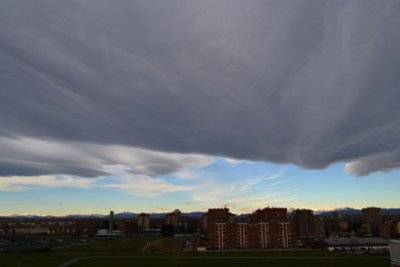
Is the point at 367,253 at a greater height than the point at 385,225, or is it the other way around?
the point at 385,225

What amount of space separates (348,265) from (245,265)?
23712 mm

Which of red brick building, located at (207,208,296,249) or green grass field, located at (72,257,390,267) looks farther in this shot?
red brick building, located at (207,208,296,249)

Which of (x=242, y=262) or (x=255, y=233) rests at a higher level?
(x=255, y=233)

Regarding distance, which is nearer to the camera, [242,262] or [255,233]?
[242,262]

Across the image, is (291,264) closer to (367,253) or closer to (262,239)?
(367,253)

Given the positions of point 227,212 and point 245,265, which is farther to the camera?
point 227,212

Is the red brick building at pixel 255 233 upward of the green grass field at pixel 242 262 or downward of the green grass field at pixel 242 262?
upward

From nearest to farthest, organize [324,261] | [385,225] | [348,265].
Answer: [348,265] < [324,261] < [385,225]

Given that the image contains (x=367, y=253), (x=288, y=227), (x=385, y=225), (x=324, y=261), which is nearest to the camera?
(x=324, y=261)

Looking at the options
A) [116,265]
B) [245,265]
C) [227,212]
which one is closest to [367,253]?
[245,265]

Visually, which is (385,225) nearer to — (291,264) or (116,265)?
(291,264)

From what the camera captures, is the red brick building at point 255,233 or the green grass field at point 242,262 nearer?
the green grass field at point 242,262

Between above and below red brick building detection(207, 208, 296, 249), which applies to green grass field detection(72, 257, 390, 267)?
below

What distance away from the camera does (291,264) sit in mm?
99250
